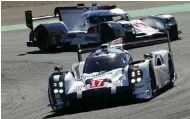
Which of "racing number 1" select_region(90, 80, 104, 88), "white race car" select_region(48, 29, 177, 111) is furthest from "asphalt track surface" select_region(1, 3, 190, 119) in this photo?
"racing number 1" select_region(90, 80, 104, 88)

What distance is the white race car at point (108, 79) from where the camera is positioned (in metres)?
13.2

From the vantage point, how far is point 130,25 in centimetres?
2269

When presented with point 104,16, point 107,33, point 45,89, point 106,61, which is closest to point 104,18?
point 104,16

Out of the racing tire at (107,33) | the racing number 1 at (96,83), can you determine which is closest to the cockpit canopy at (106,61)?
the racing number 1 at (96,83)

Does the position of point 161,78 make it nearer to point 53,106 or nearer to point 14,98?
point 53,106

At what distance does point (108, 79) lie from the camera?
A: 13516 millimetres

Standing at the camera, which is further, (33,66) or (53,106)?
(33,66)

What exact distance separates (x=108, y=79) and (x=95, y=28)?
10410mm

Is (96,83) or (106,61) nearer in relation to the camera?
(96,83)

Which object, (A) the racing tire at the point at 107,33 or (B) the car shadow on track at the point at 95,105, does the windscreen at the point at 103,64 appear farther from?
(A) the racing tire at the point at 107,33

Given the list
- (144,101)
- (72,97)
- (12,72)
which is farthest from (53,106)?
(12,72)

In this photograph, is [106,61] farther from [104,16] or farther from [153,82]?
[104,16]

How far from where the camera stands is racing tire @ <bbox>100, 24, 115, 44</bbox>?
2277cm

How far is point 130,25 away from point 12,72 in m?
4.34
